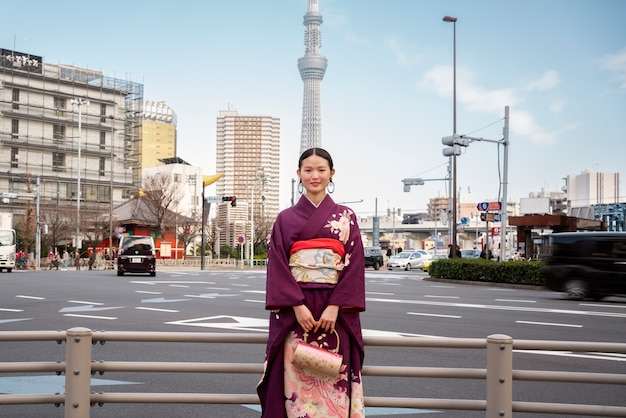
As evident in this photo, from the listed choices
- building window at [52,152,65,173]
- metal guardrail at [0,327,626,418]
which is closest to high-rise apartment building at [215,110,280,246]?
building window at [52,152,65,173]

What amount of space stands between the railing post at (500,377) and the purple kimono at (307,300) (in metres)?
0.93

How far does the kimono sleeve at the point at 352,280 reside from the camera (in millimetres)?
3477

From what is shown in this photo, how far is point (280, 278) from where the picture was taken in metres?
3.51

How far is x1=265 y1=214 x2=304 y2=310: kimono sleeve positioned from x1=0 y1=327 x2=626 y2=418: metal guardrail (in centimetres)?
67

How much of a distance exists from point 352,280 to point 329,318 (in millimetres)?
249

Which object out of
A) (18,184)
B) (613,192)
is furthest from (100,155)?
(613,192)

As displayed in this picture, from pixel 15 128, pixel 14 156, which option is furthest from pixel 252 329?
pixel 15 128

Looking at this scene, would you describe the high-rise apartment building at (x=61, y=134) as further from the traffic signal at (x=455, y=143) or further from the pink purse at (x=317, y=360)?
the pink purse at (x=317, y=360)

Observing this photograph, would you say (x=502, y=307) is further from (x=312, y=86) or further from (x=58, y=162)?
(x=312, y=86)

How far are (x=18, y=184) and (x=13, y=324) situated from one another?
60.5 metres

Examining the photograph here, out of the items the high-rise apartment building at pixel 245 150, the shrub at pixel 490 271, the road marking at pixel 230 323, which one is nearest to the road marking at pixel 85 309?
the road marking at pixel 230 323

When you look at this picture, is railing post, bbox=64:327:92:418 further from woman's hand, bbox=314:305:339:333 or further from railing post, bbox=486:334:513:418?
railing post, bbox=486:334:513:418

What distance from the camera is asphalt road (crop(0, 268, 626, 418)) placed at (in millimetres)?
6414

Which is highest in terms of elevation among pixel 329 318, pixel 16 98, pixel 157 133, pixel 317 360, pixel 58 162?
pixel 157 133
